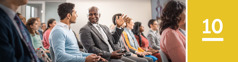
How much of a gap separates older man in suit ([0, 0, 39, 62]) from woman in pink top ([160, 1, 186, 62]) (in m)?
0.79

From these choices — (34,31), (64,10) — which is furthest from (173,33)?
(34,31)

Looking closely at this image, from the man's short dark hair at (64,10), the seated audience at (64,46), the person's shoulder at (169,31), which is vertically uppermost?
the man's short dark hair at (64,10)

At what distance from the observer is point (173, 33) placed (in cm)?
132

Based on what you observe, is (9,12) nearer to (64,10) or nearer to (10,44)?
(10,44)

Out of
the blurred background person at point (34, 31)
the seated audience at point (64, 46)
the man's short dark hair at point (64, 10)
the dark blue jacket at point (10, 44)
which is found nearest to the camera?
the dark blue jacket at point (10, 44)

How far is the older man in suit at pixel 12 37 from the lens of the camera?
0.78 m

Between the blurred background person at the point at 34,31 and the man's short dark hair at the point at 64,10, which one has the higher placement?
the man's short dark hair at the point at 64,10

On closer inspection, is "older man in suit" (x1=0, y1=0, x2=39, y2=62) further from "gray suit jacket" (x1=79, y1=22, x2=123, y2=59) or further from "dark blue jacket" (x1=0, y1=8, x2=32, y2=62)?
"gray suit jacket" (x1=79, y1=22, x2=123, y2=59)

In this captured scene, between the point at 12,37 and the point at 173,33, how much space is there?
906 mm

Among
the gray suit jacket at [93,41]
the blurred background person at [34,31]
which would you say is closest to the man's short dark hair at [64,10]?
the gray suit jacket at [93,41]

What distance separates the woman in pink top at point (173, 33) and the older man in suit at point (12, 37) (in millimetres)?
791

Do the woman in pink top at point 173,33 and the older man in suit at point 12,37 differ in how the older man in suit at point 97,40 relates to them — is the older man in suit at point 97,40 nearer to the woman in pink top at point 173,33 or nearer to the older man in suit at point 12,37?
the woman in pink top at point 173,33
